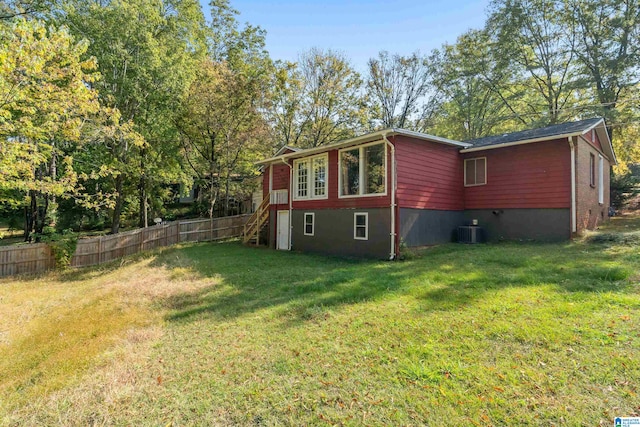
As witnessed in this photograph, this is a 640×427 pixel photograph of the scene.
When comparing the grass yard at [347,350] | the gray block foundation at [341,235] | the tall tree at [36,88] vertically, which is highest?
the tall tree at [36,88]

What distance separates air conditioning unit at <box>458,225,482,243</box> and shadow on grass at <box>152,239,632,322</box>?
1324 mm

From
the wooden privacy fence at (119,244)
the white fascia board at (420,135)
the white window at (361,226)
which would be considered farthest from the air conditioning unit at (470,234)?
the wooden privacy fence at (119,244)

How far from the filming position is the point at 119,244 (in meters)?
14.2

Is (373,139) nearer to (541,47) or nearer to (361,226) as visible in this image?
(361,226)

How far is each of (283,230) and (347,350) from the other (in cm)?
1121

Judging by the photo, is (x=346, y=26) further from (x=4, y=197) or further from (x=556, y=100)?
(x=4, y=197)

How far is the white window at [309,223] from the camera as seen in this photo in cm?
1342

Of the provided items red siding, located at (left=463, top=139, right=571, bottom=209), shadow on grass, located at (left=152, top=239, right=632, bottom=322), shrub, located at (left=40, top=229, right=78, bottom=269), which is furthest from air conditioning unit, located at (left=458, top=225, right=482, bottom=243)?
shrub, located at (left=40, top=229, right=78, bottom=269)

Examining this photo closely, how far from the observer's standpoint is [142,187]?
1898 cm

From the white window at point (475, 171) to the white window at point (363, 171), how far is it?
14.3 ft

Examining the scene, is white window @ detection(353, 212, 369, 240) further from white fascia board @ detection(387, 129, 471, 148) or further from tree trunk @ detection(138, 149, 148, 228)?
tree trunk @ detection(138, 149, 148, 228)

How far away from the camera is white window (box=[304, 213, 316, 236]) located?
1342cm

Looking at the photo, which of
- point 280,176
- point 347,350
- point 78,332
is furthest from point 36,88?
point 280,176

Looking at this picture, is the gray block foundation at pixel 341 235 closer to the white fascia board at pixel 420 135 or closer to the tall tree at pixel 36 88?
the white fascia board at pixel 420 135
